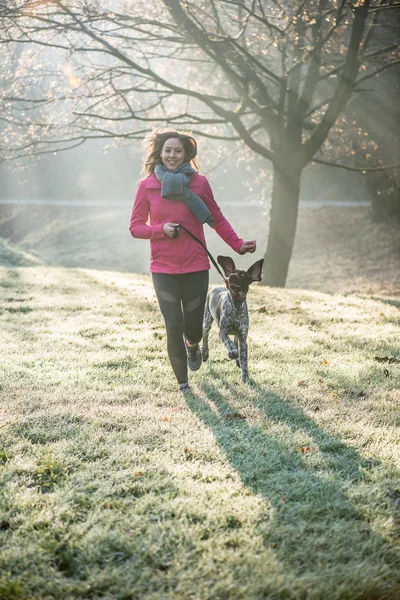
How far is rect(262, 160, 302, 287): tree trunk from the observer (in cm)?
1291

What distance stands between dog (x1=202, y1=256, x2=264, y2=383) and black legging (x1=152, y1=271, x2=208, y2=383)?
235 mm

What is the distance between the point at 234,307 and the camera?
5.42 meters

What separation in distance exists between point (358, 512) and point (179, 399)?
222cm

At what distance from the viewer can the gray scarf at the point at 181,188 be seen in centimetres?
492

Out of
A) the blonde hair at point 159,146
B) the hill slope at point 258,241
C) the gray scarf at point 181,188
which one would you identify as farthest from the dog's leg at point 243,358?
the hill slope at point 258,241

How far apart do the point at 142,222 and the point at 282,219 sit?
8.50 m

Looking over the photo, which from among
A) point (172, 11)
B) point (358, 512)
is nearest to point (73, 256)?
point (172, 11)

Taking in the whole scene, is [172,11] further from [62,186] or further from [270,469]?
[62,186]

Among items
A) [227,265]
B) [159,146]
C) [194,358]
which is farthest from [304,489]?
[159,146]

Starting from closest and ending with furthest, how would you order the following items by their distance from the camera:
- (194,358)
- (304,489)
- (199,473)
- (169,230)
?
(304,489)
(199,473)
(169,230)
(194,358)

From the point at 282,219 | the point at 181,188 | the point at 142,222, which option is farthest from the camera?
the point at 282,219

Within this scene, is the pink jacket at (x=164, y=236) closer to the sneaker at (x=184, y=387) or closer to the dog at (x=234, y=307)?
the dog at (x=234, y=307)

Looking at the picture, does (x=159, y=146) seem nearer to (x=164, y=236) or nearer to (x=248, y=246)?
A: (x=164, y=236)

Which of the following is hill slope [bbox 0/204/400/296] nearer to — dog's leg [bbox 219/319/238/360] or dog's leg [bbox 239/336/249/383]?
dog's leg [bbox 239/336/249/383]
